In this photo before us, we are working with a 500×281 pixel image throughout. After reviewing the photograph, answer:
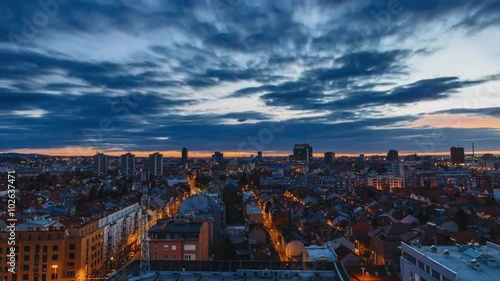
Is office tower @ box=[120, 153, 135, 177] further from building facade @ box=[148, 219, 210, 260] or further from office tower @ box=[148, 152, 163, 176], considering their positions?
building facade @ box=[148, 219, 210, 260]

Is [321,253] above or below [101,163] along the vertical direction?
below

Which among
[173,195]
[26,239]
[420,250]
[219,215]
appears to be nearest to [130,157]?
[173,195]

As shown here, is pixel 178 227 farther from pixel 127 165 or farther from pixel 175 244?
pixel 127 165

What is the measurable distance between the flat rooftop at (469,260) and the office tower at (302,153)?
140 metres

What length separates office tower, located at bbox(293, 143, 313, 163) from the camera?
6051 inches

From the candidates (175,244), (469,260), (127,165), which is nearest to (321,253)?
(175,244)

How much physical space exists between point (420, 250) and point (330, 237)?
Result: 9830 millimetres

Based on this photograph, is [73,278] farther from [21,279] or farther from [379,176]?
[379,176]

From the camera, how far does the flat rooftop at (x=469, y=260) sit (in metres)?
10.2

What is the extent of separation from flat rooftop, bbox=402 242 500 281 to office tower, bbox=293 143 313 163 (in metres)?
140

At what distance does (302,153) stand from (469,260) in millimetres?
143911

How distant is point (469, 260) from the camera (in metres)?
11.5

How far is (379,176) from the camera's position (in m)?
72.8

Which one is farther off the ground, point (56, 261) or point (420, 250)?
point (420, 250)
